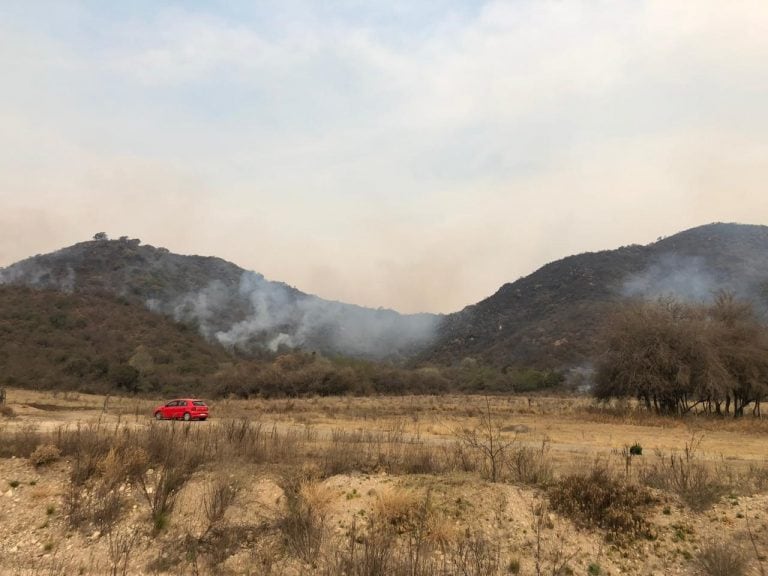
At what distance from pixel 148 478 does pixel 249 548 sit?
4136 mm

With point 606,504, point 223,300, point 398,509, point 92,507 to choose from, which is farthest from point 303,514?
point 223,300

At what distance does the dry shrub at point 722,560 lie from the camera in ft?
25.9

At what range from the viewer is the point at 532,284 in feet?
450

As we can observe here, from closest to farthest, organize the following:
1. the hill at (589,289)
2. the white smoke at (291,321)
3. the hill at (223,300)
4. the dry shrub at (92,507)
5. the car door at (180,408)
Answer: the dry shrub at (92,507)
the car door at (180,408)
the hill at (589,289)
the hill at (223,300)
the white smoke at (291,321)

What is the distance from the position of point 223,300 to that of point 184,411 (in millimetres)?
113789

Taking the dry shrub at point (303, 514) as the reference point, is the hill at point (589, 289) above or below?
above

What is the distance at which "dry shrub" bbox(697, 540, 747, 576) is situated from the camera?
7906mm

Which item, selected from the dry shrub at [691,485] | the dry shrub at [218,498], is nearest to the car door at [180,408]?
the dry shrub at [218,498]

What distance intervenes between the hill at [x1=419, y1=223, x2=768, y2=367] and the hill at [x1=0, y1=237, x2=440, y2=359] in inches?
1136

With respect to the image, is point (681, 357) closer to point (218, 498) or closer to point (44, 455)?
point (218, 498)

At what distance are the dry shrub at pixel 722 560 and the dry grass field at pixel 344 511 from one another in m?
0.03

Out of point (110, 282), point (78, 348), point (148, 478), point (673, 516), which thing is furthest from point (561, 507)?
point (110, 282)

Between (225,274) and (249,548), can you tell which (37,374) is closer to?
(249,548)

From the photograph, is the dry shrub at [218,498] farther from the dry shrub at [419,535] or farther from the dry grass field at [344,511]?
the dry shrub at [419,535]
